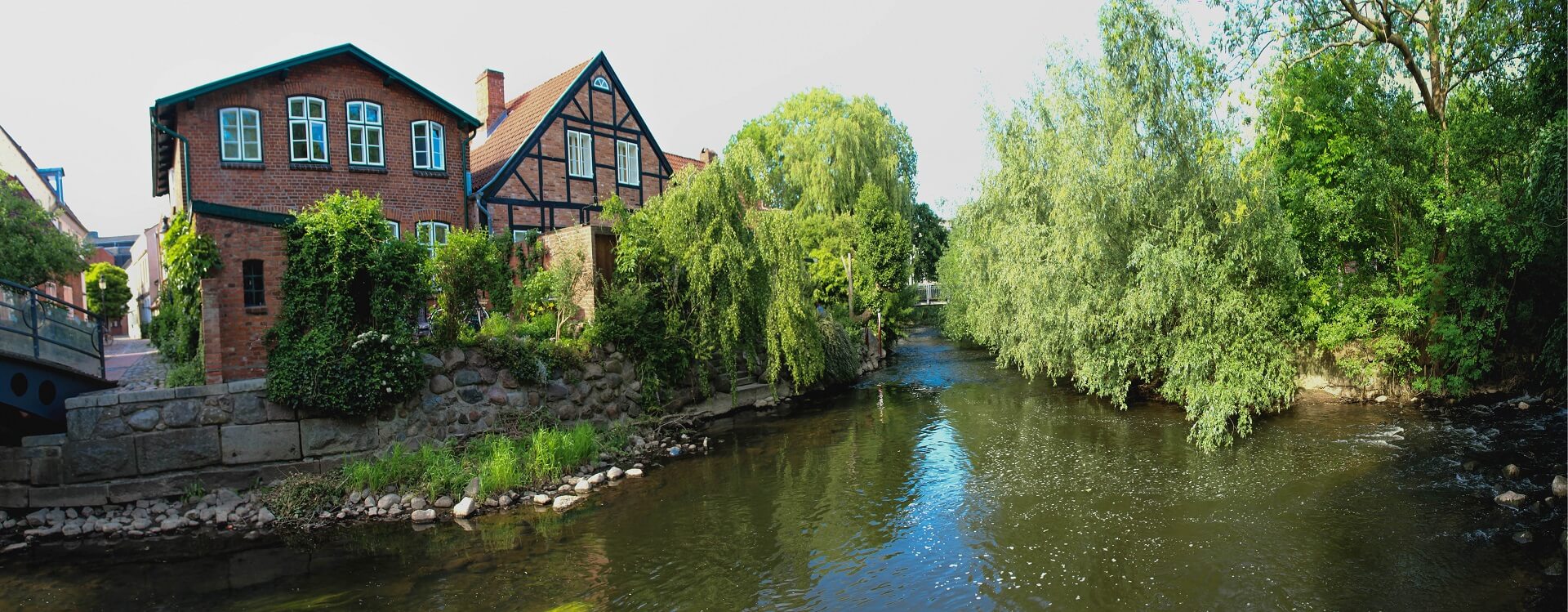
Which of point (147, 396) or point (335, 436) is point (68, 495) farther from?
point (335, 436)

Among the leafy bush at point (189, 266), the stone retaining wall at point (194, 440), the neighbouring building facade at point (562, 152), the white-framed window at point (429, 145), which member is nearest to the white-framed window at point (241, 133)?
the white-framed window at point (429, 145)

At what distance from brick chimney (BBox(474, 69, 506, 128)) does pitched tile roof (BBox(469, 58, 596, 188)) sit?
346 mm

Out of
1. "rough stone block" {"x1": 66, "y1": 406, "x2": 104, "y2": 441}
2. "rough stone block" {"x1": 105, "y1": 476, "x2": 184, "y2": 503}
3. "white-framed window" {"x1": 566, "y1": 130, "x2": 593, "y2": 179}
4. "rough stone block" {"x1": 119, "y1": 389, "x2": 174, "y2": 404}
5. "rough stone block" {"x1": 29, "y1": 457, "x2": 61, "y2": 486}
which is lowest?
"rough stone block" {"x1": 105, "y1": 476, "x2": 184, "y2": 503}

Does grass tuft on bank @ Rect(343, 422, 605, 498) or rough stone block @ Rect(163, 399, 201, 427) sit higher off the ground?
rough stone block @ Rect(163, 399, 201, 427)

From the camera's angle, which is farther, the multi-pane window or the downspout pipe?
the downspout pipe

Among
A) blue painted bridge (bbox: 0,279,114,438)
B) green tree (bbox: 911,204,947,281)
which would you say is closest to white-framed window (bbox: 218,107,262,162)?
blue painted bridge (bbox: 0,279,114,438)

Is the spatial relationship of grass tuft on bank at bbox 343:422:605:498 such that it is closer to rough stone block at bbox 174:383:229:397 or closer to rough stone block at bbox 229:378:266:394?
rough stone block at bbox 229:378:266:394

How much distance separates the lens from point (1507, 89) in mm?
13125

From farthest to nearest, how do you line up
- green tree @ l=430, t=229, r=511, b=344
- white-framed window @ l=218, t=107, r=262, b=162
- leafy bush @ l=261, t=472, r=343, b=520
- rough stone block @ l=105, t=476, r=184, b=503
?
1. white-framed window @ l=218, t=107, r=262, b=162
2. green tree @ l=430, t=229, r=511, b=344
3. rough stone block @ l=105, t=476, r=184, b=503
4. leafy bush @ l=261, t=472, r=343, b=520

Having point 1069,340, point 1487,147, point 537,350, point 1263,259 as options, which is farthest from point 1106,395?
point 537,350

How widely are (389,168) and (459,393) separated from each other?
8.54 metres

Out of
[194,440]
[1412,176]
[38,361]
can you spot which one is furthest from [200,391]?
[1412,176]

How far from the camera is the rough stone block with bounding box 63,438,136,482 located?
997cm

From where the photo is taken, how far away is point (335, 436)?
1095 centimetres
